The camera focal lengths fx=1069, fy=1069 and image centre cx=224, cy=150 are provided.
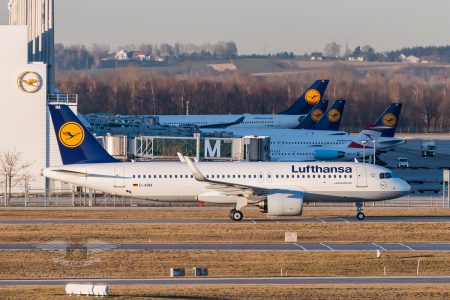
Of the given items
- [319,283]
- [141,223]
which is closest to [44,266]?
[319,283]

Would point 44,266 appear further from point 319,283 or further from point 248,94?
point 248,94

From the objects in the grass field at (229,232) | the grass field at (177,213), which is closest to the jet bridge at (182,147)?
the grass field at (177,213)

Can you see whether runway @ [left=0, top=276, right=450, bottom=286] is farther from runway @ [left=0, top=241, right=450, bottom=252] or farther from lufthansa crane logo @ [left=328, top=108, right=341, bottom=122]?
lufthansa crane logo @ [left=328, top=108, right=341, bottom=122]

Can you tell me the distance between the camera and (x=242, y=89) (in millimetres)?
196750

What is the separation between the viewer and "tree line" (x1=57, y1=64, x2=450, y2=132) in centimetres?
18888

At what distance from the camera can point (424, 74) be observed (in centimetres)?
19275

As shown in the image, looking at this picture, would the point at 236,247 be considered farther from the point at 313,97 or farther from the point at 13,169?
the point at 313,97

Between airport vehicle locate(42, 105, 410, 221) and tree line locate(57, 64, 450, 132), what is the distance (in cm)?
11876

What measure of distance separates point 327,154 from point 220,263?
236 ft

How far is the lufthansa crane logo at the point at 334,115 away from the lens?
450ft

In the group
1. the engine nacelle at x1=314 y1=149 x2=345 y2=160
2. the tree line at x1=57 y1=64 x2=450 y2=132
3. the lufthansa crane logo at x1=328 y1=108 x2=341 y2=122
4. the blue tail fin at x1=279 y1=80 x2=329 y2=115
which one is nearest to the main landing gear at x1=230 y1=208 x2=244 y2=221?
the engine nacelle at x1=314 y1=149 x2=345 y2=160

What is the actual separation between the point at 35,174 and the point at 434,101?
123408 mm

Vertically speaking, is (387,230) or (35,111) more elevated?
(35,111)

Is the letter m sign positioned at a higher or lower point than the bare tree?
higher
